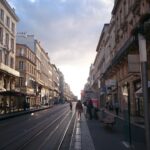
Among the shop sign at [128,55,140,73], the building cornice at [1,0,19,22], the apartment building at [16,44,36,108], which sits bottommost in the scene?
the shop sign at [128,55,140,73]

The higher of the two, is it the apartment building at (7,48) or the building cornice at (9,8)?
the building cornice at (9,8)

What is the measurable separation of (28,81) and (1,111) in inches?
1477

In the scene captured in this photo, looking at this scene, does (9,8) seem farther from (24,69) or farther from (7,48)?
(24,69)

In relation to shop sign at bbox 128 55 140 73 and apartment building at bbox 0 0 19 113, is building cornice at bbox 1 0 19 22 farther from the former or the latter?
shop sign at bbox 128 55 140 73

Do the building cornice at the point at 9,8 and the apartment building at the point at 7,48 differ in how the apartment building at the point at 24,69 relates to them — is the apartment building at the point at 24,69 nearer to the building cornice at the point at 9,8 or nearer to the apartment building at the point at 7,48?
the building cornice at the point at 9,8

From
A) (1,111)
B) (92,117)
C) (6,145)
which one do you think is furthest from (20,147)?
(1,111)

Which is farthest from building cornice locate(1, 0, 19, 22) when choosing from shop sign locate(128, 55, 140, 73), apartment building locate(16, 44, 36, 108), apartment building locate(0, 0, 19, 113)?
shop sign locate(128, 55, 140, 73)

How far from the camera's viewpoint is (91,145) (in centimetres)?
1413

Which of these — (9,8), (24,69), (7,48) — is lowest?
(24,69)

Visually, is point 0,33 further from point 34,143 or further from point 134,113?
point 34,143

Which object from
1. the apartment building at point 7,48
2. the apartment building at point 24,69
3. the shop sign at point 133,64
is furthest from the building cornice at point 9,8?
the shop sign at point 133,64

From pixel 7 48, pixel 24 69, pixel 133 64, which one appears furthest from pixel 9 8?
pixel 133 64

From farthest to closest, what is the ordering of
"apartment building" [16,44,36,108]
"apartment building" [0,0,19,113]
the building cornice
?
"apartment building" [16,44,36,108], the building cornice, "apartment building" [0,0,19,113]

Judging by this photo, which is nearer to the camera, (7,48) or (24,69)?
(7,48)
